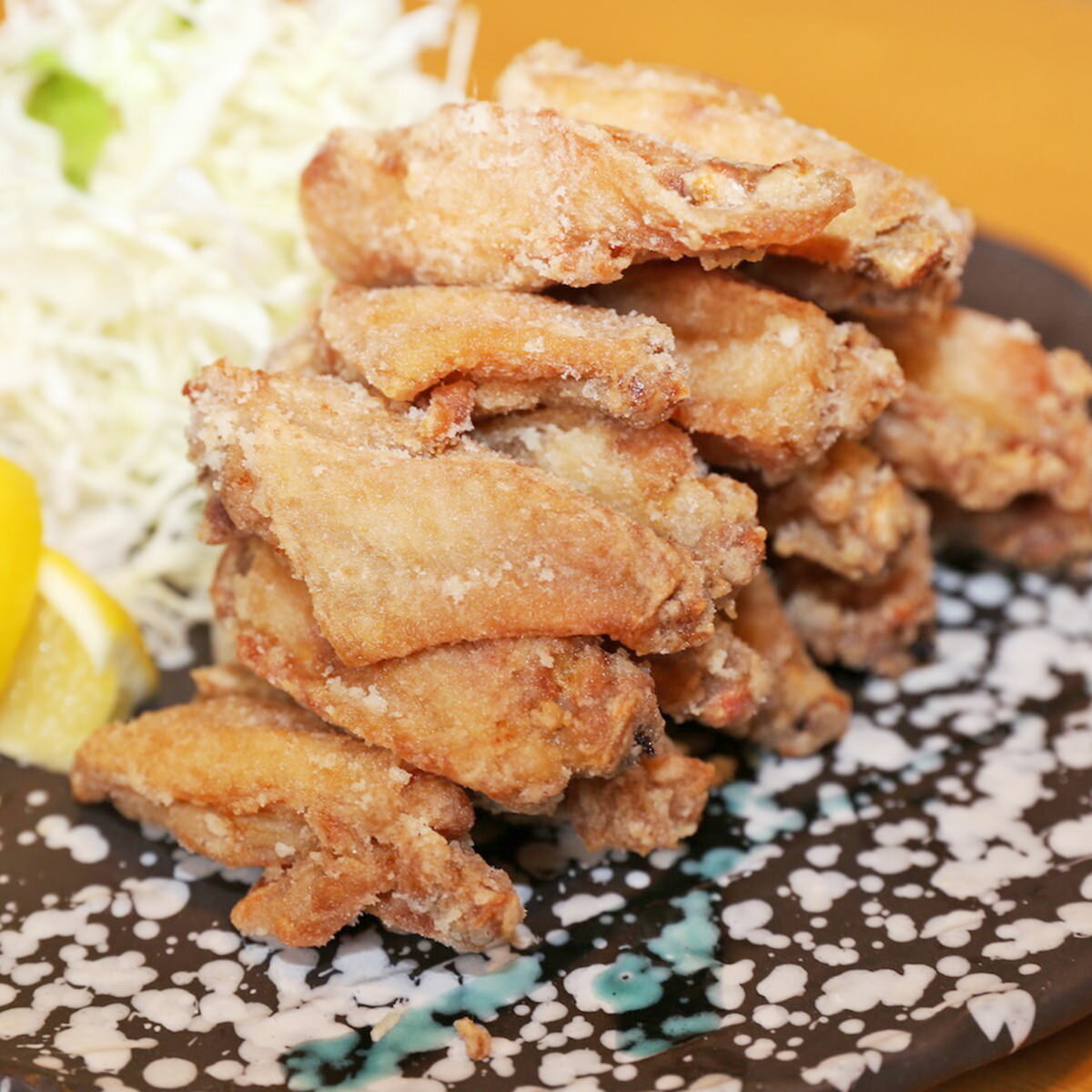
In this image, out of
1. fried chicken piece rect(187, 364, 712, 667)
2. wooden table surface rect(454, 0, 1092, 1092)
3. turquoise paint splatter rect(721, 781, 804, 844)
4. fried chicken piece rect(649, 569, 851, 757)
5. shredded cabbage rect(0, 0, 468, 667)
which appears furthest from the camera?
wooden table surface rect(454, 0, 1092, 1092)

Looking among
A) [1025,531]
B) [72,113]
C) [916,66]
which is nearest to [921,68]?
[916,66]

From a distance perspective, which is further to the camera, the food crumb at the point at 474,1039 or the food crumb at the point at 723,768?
the food crumb at the point at 723,768

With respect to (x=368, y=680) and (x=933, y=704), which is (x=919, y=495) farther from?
(x=368, y=680)

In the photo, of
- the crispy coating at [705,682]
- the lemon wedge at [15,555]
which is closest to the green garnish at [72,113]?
the lemon wedge at [15,555]

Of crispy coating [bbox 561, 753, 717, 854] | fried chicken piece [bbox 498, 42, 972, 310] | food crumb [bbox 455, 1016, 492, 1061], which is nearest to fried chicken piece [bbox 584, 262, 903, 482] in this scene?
fried chicken piece [bbox 498, 42, 972, 310]

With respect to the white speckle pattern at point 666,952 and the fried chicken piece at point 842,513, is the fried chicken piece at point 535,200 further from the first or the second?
the white speckle pattern at point 666,952

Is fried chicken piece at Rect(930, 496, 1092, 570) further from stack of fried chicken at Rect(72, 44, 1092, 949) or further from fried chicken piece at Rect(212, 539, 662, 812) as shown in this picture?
fried chicken piece at Rect(212, 539, 662, 812)
